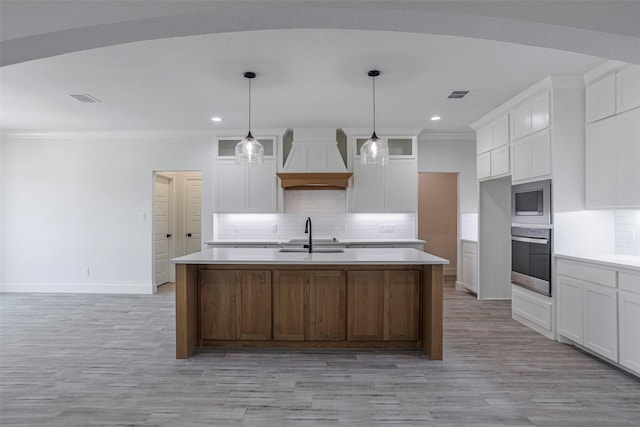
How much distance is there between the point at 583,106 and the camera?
12.2 ft

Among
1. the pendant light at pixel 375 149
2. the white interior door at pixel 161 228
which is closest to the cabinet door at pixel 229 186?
the white interior door at pixel 161 228

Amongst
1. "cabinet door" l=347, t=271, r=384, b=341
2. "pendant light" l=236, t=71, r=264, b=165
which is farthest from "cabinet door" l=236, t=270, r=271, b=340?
"pendant light" l=236, t=71, r=264, b=165

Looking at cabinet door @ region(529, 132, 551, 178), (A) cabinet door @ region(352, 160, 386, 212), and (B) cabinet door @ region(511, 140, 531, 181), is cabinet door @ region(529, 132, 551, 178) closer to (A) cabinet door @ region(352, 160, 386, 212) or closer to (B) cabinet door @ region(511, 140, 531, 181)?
(B) cabinet door @ region(511, 140, 531, 181)

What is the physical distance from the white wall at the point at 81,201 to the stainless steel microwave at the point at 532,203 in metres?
4.67

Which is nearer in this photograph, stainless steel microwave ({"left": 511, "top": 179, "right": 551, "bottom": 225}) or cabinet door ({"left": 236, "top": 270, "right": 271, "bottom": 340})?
cabinet door ({"left": 236, "top": 270, "right": 271, "bottom": 340})

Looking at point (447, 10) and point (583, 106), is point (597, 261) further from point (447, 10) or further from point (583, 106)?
point (447, 10)

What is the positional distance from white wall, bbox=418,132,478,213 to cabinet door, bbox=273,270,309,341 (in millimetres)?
3775

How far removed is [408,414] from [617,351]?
6.27 ft

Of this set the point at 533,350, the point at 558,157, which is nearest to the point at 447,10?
the point at 558,157

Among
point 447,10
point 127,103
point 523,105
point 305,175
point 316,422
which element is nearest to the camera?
point 447,10

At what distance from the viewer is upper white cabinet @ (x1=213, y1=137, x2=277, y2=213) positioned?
5969mm

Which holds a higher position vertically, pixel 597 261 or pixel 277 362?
pixel 597 261

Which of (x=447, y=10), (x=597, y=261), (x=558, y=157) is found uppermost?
(x=447, y=10)

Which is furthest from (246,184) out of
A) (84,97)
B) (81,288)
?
(81,288)
